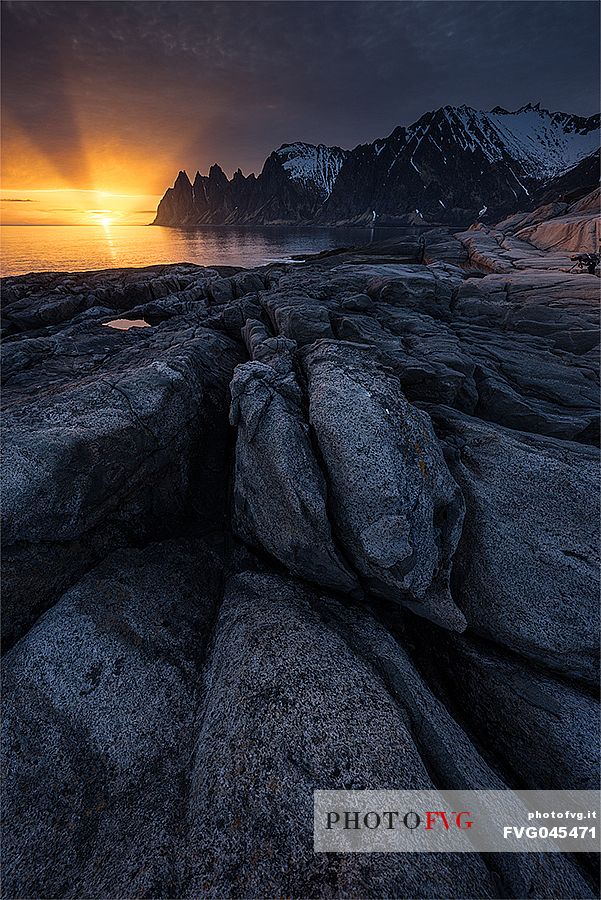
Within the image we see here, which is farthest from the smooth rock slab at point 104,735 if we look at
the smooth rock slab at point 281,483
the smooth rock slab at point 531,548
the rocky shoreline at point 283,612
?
the smooth rock slab at point 531,548

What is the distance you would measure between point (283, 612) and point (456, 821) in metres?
4.51

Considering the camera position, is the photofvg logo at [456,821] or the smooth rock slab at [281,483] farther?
the smooth rock slab at [281,483]

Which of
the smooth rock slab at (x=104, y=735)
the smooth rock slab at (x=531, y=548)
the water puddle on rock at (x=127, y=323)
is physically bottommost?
the smooth rock slab at (x=104, y=735)

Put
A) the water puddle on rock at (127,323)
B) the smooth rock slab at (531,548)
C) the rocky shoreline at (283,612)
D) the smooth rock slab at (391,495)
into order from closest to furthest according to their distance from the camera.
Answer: the rocky shoreline at (283,612)
the smooth rock slab at (531,548)
the smooth rock slab at (391,495)
the water puddle on rock at (127,323)

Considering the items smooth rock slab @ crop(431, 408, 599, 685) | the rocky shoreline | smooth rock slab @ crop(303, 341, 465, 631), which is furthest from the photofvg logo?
smooth rock slab @ crop(303, 341, 465, 631)

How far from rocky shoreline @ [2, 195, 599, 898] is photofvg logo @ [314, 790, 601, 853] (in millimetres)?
167

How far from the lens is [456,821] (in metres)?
5.79

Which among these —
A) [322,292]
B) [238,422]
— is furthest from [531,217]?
[238,422]

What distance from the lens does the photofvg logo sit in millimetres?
5273

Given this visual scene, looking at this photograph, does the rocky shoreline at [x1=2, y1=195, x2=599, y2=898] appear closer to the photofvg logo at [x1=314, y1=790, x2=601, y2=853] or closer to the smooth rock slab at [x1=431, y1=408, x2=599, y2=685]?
the smooth rock slab at [x1=431, y1=408, x2=599, y2=685]

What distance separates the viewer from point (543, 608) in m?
8.66

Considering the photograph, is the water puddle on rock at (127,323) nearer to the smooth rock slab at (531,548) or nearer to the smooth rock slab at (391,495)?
the smooth rock slab at (391,495)

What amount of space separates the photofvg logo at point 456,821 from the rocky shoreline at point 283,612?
0.55ft

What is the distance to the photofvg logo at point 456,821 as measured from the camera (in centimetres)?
527
